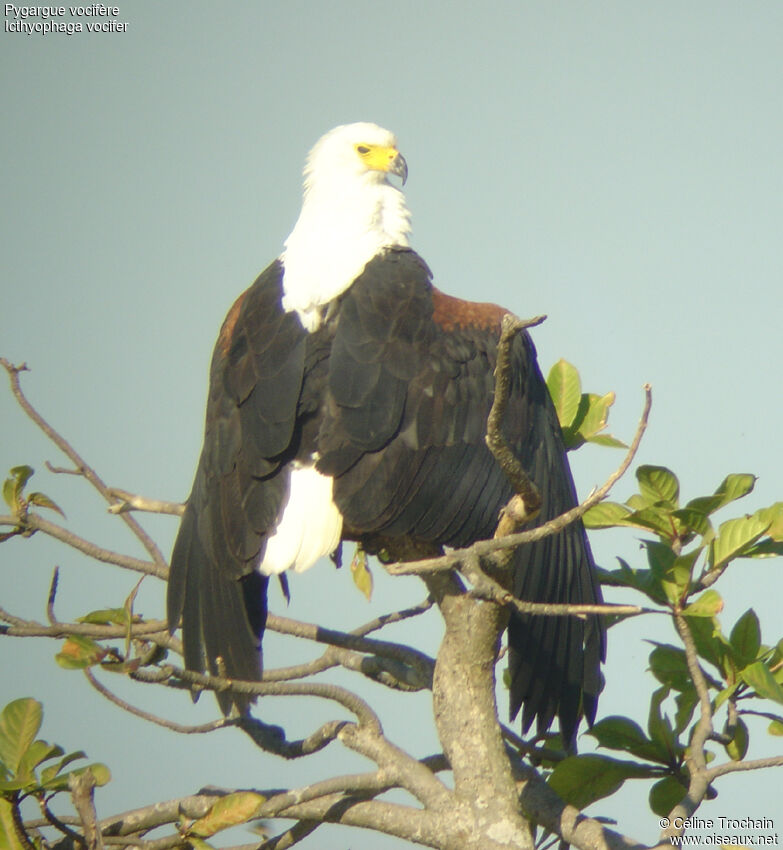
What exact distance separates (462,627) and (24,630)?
1.48 meters

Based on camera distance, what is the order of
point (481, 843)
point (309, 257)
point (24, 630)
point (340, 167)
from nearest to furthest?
point (481, 843) < point (24, 630) < point (309, 257) < point (340, 167)

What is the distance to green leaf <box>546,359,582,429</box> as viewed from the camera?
4.38 m

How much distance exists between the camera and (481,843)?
3143mm

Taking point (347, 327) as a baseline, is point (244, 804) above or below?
below

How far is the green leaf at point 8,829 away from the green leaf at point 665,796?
1.88 meters

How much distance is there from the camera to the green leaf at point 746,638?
143 inches

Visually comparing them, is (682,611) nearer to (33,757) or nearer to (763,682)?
(763,682)

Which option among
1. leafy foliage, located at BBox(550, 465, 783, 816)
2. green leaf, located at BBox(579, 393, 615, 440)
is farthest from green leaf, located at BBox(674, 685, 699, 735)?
green leaf, located at BBox(579, 393, 615, 440)

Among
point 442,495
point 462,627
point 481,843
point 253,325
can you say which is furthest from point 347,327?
point 481,843

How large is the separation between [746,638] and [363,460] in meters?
1.34

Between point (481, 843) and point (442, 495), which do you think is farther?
point (442, 495)

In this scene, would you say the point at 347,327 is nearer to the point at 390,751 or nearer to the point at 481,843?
the point at 390,751

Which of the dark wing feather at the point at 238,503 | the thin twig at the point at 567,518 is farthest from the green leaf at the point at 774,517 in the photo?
the dark wing feather at the point at 238,503

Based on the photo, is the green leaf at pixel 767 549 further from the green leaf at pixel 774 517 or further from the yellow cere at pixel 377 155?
the yellow cere at pixel 377 155
